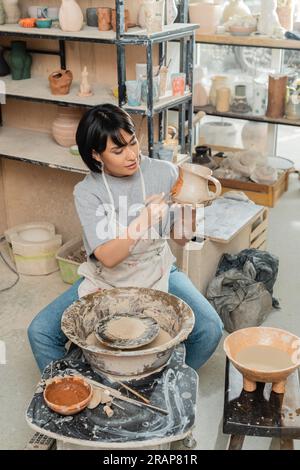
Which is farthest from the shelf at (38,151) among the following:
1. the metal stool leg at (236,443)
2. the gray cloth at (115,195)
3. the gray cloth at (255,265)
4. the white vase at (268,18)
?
the metal stool leg at (236,443)

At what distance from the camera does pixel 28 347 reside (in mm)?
2928

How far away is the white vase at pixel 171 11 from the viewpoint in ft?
10.3

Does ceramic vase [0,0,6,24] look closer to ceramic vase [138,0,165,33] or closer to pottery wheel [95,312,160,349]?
ceramic vase [138,0,165,33]

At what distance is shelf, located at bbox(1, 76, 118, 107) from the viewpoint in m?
3.16

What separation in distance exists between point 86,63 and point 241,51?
81.3 inches

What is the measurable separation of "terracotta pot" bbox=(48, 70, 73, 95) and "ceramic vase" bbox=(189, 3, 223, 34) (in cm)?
137

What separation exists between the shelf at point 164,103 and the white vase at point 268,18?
1.15 meters

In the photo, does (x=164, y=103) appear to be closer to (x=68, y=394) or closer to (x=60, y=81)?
(x=60, y=81)

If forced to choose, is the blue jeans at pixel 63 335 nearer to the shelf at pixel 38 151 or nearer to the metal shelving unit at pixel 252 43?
the shelf at pixel 38 151

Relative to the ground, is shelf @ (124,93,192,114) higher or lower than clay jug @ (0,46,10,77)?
lower

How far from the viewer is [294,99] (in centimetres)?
416

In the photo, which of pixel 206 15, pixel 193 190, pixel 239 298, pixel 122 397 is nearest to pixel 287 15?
pixel 206 15

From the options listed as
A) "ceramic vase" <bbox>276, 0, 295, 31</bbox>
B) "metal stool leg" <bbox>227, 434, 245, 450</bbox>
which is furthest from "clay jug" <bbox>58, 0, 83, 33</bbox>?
"metal stool leg" <bbox>227, 434, 245, 450</bbox>
